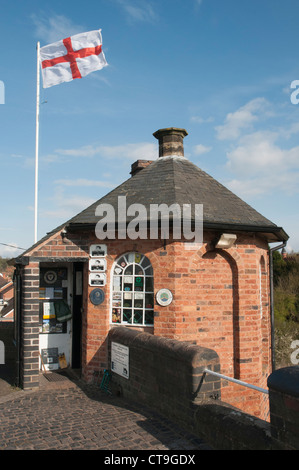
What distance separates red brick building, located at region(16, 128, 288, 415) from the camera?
307 inches

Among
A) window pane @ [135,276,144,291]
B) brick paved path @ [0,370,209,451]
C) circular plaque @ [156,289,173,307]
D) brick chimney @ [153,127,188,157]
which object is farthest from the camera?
brick chimney @ [153,127,188,157]

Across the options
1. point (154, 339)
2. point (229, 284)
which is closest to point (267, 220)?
point (229, 284)

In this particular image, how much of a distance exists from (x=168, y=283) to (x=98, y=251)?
173 cm

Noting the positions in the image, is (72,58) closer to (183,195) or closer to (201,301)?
(183,195)

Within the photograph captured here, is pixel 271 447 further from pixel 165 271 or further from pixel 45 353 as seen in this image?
pixel 45 353

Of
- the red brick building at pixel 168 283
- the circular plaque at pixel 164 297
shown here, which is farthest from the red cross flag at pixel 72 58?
the circular plaque at pixel 164 297

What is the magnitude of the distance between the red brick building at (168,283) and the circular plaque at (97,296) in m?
0.02

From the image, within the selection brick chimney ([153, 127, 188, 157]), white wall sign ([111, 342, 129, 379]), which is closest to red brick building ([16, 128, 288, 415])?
white wall sign ([111, 342, 129, 379])

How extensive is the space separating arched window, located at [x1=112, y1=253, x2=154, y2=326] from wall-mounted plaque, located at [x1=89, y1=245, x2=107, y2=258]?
0.36 metres

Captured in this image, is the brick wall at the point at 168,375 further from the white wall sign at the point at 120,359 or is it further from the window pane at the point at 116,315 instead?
the window pane at the point at 116,315

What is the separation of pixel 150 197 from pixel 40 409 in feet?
15.6

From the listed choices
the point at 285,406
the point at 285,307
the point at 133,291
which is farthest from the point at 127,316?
the point at 285,307

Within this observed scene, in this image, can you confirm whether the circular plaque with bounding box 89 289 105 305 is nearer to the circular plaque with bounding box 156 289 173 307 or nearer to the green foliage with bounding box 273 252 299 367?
the circular plaque with bounding box 156 289 173 307

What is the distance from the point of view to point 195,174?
10.0 metres
